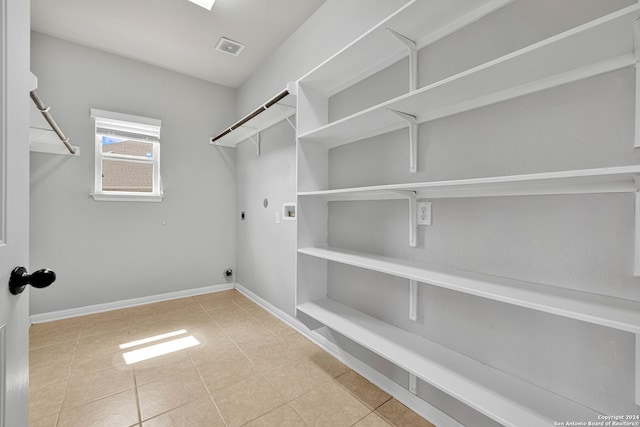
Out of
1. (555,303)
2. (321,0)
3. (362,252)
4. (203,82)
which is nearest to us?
(555,303)

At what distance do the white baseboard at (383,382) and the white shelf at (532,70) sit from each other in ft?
5.13

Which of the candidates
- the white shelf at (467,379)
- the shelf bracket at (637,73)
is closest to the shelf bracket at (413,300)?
the white shelf at (467,379)

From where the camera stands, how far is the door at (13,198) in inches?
25.1

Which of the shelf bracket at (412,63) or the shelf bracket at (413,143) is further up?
the shelf bracket at (412,63)

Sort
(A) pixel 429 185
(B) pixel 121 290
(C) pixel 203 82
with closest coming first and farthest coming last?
1. (A) pixel 429 185
2. (B) pixel 121 290
3. (C) pixel 203 82

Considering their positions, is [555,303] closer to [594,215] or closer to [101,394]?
[594,215]

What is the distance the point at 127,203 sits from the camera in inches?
125

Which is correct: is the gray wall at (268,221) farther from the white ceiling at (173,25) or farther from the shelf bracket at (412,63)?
the shelf bracket at (412,63)

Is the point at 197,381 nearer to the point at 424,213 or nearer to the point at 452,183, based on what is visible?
the point at 424,213

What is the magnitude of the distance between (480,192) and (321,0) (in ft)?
6.57

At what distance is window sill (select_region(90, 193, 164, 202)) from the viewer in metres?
2.97

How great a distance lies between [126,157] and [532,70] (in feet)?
12.1

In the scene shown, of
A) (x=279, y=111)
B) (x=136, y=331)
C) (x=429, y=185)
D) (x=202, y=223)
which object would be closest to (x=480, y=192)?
(x=429, y=185)

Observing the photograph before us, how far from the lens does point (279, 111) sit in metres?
2.62
